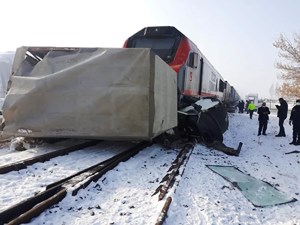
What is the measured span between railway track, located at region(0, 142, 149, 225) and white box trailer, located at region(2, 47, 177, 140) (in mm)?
1190

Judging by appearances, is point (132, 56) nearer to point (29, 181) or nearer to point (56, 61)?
point (56, 61)

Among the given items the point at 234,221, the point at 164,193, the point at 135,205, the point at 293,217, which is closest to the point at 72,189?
the point at 135,205

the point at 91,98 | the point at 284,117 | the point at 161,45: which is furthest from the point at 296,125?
the point at 91,98

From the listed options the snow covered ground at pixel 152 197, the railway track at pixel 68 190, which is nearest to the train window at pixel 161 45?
the snow covered ground at pixel 152 197

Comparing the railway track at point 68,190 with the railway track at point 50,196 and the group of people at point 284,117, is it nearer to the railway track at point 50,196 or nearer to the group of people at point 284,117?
the railway track at point 50,196

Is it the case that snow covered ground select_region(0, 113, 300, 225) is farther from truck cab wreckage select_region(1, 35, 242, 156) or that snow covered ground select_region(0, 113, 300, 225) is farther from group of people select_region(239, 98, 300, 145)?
group of people select_region(239, 98, 300, 145)

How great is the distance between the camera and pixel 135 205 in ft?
12.0

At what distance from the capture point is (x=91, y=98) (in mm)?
6191

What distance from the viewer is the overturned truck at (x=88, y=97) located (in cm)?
617

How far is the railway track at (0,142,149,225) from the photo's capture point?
9.88 ft

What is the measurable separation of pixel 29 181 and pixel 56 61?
328 centimetres

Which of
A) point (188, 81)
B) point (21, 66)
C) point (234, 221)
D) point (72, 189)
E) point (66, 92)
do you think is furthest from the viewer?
point (188, 81)

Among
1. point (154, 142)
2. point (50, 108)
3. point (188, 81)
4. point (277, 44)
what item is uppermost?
point (277, 44)

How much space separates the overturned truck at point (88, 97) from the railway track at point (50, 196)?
1.20 m
